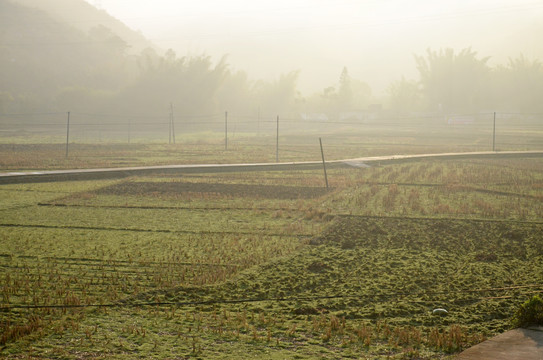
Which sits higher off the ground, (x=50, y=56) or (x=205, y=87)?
(x=50, y=56)

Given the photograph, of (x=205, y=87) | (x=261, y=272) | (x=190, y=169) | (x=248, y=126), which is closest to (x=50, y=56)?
(x=205, y=87)

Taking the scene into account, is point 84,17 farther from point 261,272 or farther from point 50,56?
point 261,272

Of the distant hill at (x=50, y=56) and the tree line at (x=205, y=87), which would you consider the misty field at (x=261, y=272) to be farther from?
Answer: the distant hill at (x=50, y=56)

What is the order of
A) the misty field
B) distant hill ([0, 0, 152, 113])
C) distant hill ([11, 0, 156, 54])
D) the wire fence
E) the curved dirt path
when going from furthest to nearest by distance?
distant hill ([11, 0, 156, 54]) → distant hill ([0, 0, 152, 113]) → the wire fence → the curved dirt path → the misty field

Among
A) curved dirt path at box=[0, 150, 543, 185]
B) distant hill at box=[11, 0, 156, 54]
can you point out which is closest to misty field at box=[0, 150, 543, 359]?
curved dirt path at box=[0, 150, 543, 185]

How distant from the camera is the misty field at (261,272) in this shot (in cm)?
700

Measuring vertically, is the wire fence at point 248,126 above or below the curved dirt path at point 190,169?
above

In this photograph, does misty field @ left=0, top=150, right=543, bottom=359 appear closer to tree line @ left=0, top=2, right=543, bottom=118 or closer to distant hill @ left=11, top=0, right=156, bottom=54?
tree line @ left=0, top=2, right=543, bottom=118

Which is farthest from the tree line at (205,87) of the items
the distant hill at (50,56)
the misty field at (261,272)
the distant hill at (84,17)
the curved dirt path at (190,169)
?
the misty field at (261,272)

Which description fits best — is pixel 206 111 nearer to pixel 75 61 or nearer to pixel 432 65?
pixel 432 65

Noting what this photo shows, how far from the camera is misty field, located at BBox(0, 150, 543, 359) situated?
700 centimetres

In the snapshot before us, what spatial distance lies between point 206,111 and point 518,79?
132 feet

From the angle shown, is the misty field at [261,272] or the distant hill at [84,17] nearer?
the misty field at [261,272]

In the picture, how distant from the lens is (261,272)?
9758 mm
